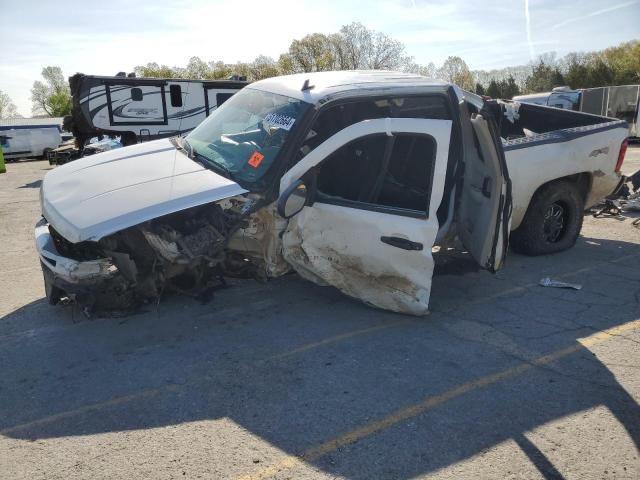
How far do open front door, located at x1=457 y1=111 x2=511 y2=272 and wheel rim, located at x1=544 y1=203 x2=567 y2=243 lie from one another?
5.30 ft

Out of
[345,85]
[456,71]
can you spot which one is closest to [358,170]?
[345,85]

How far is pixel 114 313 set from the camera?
4.27 meters

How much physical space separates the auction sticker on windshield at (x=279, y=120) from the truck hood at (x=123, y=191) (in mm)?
665

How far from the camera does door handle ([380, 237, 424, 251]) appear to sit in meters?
3.98

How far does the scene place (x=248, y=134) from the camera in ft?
14.8

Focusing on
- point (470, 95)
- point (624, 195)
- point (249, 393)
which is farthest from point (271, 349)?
point (624, 195)

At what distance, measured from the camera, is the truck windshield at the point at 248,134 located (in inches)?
164

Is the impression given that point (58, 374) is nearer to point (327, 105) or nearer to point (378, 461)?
point (378, 461)

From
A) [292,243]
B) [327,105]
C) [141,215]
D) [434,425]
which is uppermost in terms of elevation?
[327,105]

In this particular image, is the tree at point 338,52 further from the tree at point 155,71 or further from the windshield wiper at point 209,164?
the windshield wiper at point 209,164

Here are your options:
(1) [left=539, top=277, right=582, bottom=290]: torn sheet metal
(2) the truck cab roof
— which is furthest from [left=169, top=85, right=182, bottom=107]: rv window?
(1) [left=539, top=277, right=582, bottom=290]: torn sheet metal

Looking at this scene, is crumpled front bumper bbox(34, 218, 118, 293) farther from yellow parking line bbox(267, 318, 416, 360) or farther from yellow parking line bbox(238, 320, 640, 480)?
yellow parking line bbox(238, 320, 640, 480)

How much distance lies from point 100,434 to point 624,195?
8227 millimetres

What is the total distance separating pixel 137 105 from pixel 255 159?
15090 millimetres
